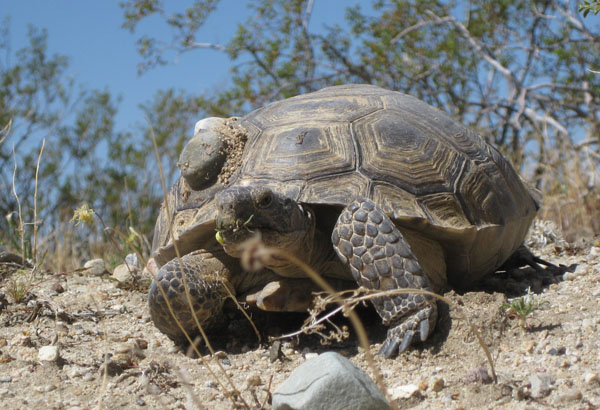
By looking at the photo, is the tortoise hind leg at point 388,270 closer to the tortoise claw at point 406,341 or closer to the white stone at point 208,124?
the tortoise claw at point 406,341

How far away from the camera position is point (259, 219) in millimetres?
2807

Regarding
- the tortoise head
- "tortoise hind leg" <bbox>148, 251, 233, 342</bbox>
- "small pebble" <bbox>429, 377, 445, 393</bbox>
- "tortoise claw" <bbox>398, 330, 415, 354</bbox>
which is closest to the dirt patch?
"tortoise hind leg" <bbox>148, 251, 233, 342</bbox>

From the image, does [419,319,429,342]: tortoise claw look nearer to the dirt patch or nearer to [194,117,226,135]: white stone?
the dirt patch

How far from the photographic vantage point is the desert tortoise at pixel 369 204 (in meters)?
2.84

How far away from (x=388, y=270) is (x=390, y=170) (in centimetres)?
63

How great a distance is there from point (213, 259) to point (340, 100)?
1.21 meters

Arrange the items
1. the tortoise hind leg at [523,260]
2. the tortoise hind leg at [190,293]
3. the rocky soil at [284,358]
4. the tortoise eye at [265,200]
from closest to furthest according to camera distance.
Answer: the rocky soil at [284,358], the tortoise eye at [265,200], the tortoise hind leg at [190,293], the tortoise hind leg at [523,260]

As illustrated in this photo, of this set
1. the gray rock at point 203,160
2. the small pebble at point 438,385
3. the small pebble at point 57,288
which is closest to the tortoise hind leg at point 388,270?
the small pebble at point 438,385

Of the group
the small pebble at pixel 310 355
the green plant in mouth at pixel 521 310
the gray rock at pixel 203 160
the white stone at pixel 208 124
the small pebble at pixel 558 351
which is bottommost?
the small pebble at pixel 310 355

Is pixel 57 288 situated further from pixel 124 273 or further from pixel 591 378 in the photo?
pixel 591 378

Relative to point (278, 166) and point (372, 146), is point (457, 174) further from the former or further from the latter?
point (278, 166)

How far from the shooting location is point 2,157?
40.9ft

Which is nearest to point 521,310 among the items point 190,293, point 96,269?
point 190,293

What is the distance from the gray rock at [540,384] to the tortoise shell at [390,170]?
994 millimetres
